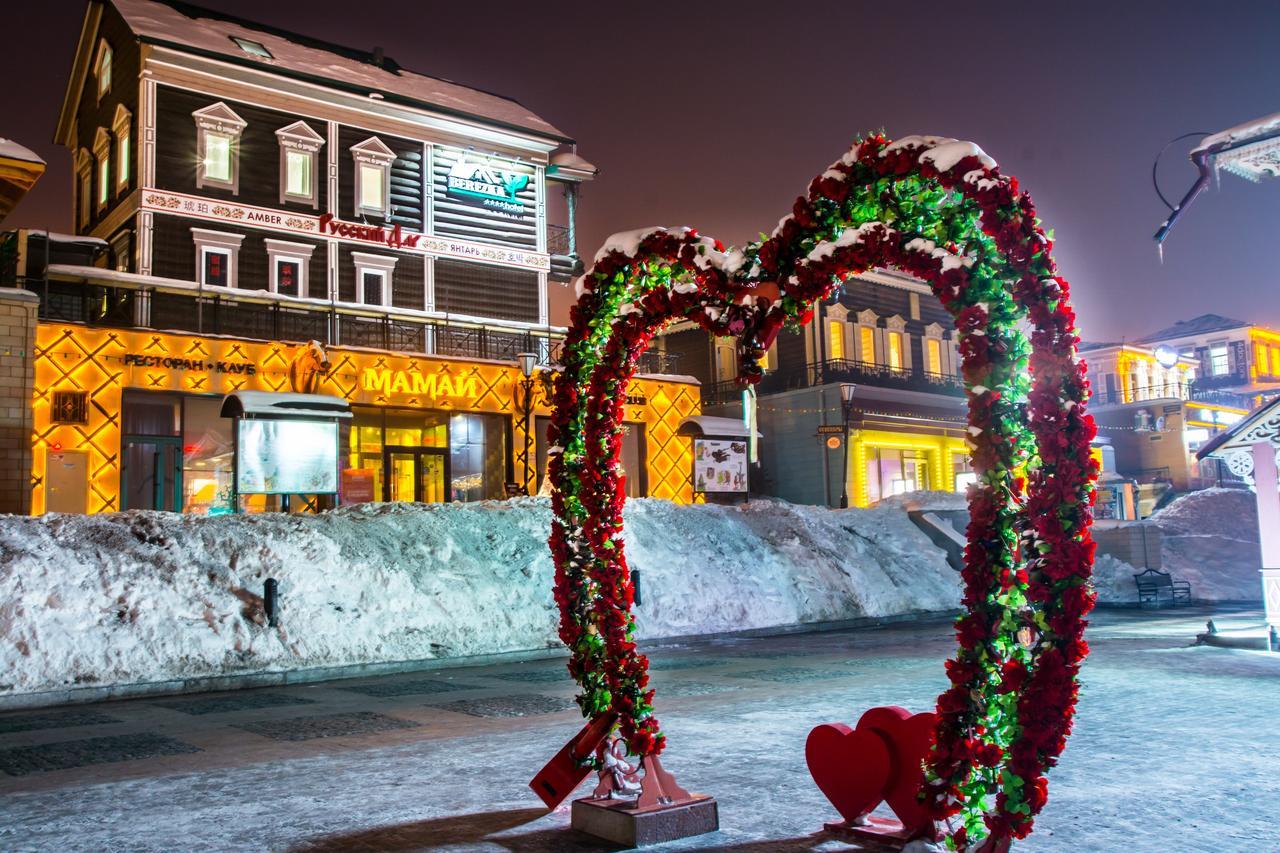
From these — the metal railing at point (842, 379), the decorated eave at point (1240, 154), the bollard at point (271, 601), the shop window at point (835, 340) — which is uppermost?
the shop window at point (835, 340)

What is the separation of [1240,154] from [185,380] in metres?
21.1

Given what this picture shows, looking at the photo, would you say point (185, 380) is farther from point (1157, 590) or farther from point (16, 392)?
point (1157, 590)

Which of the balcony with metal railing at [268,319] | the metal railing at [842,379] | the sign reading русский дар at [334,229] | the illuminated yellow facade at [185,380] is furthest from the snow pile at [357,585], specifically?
the metal railing at [842,379]

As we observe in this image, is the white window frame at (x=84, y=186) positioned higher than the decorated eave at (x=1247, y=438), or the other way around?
the white window frame at (x=84, y=186)

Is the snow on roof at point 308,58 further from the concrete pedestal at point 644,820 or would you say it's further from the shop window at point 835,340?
the concrete pedestal at point 644,820

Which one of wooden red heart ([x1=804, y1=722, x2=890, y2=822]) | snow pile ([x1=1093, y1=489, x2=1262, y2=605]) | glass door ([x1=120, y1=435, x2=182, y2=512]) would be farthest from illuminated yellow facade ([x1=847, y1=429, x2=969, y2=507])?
wooden red heart ([x1=804, y1=722, x2=890, y2=822])

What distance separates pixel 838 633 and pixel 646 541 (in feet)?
14.4

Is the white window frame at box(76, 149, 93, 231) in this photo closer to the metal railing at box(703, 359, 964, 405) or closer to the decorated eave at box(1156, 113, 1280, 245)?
the metal railing at box(703, 359, 964, 405)

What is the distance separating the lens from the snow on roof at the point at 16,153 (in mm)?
18938

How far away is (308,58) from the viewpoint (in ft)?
101

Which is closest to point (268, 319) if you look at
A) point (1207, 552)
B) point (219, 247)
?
point (219, 247)

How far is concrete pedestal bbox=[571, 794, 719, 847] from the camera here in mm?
5641

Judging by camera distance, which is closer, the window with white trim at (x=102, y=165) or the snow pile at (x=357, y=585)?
the snow pile at (x=357, y=585)

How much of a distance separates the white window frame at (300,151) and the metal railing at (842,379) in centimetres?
1818
